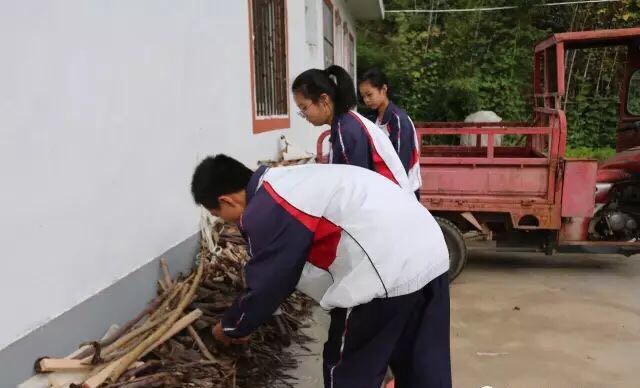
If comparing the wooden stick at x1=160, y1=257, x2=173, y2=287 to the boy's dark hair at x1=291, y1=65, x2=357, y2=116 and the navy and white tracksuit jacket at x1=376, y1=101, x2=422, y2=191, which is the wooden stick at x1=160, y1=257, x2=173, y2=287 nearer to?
the boy's dark hair at x1=291, y1=65, x2=357, y2=116

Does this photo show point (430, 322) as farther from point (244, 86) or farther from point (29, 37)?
point (244, 86)

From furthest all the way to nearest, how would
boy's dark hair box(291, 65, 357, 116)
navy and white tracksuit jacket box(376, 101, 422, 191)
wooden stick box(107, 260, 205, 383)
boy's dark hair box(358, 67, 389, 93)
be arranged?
boy's dark hair box(358, 67, 389, 93)
navy and white tracksuit jacket box(376, 101, 422, 191)
boy's dark hair box(291, 65, 357, 116)
wooden stick box(107, 260, 205, 383)

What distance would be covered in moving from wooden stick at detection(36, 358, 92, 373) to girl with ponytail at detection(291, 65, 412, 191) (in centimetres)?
164

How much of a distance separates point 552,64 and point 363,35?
14858mm

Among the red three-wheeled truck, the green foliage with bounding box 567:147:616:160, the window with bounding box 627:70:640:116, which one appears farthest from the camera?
the green foliage with bounding box 567:147:616:160

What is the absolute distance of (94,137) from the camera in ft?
8.73

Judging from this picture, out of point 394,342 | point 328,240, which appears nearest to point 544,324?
point 394,342

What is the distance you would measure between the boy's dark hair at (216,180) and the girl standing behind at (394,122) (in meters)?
2.16

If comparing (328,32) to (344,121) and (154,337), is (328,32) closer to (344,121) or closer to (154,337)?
(344,121)

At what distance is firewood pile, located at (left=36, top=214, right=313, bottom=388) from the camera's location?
7.93ft

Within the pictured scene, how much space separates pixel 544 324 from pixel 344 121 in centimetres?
253

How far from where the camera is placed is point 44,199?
7.59 ft

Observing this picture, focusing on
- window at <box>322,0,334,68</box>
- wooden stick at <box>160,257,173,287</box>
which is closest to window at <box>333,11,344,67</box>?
window at <box>322,0,334,68</box>

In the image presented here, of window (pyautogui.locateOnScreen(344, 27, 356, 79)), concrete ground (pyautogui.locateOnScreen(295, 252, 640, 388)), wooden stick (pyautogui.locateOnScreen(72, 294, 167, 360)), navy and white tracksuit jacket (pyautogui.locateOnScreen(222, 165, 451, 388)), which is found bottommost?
concrete ground (pyautogui.locateOnScreen(295, 252, 640, 388))
